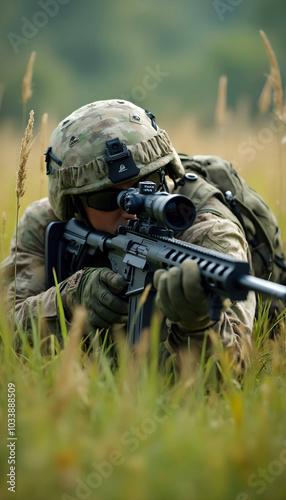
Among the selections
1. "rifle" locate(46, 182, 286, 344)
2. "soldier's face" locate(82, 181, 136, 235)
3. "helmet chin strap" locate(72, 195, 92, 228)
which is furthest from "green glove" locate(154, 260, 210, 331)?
"helmet chin strap" locate(72, 195, 92, 228)

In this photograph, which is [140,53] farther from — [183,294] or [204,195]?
[183,294]

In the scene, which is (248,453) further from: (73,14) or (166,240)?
(73,14)

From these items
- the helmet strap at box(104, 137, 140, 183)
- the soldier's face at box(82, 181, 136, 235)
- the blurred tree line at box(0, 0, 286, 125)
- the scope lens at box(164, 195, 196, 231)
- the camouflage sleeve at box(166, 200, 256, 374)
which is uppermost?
the blurred tree line at box(0, 0, 286, 125)

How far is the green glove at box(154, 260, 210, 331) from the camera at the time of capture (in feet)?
7.04

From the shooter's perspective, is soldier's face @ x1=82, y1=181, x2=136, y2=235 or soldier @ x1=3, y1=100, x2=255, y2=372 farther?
soldier's face @ x1=82, y1=181, x2=136, y2=235

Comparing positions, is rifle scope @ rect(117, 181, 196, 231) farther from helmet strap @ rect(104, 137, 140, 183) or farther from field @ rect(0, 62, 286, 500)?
field @ rect(0, 62, 286, 500)

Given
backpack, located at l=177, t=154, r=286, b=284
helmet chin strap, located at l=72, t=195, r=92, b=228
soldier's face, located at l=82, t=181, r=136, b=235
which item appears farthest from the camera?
backpack, located at l=177, t=154, r=286, b=284

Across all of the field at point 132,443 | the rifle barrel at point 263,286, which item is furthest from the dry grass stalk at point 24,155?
the rifle barrel at point 263,286

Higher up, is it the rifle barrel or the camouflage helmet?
the camouflage helmet

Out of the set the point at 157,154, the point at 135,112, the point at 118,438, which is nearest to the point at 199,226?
the point at 157,154

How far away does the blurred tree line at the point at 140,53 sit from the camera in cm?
1859

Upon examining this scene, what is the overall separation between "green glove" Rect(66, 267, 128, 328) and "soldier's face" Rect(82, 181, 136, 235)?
332mm

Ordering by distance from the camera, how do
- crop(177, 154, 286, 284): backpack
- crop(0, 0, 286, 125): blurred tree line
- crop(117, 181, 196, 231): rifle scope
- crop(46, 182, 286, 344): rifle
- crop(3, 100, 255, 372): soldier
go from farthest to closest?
crop(0, 0, 286, 125): blurred tree line
crop(177, 154, 286, 284): backpack
crop(3, 100, 255, 372): soldier
crop(117, 181, 196, 231): rifle scope
crop(46, 182, 286, 344): rifle

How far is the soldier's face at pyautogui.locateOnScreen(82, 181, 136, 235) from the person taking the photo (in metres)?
3.22
